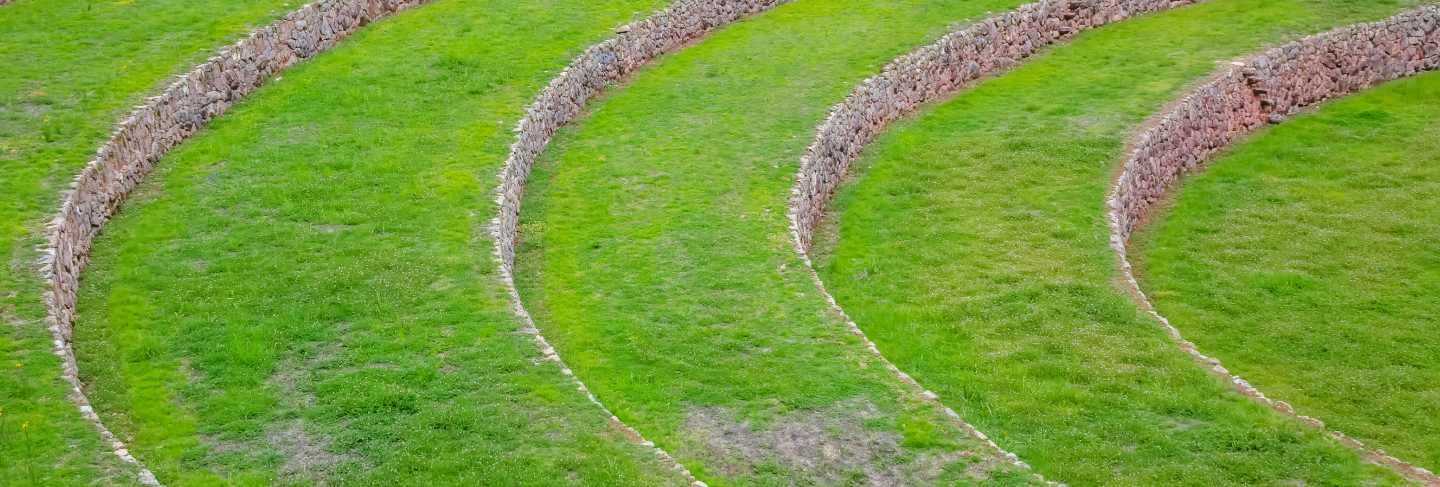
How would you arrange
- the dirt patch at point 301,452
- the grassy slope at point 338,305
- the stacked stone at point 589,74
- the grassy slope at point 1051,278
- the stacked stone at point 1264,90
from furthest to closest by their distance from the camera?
the stacked stone at point 1264,90 → the stacked stone at point 589,74 → the grassy slope at point 1051,278 → the grassy slope at point 338,305 → the dirt patch at point 301,452

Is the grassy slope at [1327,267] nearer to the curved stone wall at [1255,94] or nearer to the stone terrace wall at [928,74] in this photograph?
the curved stone wall at [1255,94]

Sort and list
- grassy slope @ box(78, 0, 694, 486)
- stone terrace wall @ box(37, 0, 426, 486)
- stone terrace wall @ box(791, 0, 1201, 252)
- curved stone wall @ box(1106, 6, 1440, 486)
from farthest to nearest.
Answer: curved stone wall @ box(1106, 6, 1440, 486) < stone terrace wall @ box(791, 0, 1201, 252) < stone terrace wall @ box(37, 0, 426, 486) < grassy slope @ box(78, 0, 694, 486)

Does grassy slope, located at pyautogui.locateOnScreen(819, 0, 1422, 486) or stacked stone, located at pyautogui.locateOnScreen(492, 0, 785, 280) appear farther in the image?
stacked stone, located at pyautogui.locateOnScreen(492, 0, 785, 280)

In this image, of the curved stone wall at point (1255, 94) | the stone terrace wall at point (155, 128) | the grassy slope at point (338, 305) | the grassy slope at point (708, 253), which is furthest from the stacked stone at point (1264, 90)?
the stone terrace wall at point (155, 128)

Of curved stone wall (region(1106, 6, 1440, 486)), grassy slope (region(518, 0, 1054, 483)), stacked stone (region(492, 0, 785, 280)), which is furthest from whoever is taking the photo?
curved stone wall (region(1106, 6, 1440, 486))

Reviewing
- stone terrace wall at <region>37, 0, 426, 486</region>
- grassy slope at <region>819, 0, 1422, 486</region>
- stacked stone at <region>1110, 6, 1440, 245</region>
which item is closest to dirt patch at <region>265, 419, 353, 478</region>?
stone terrace wall at <region>37, 0, 426, 486</region>

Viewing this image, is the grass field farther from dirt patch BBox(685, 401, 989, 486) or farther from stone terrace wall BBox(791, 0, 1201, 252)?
stone terrace wall BBox(791, 0, 1201, 252)

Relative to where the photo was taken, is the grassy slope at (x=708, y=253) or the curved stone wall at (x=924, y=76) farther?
the curved stone wall at (x=924, y=76)

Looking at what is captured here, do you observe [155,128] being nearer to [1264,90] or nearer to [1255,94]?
[1255,94]
